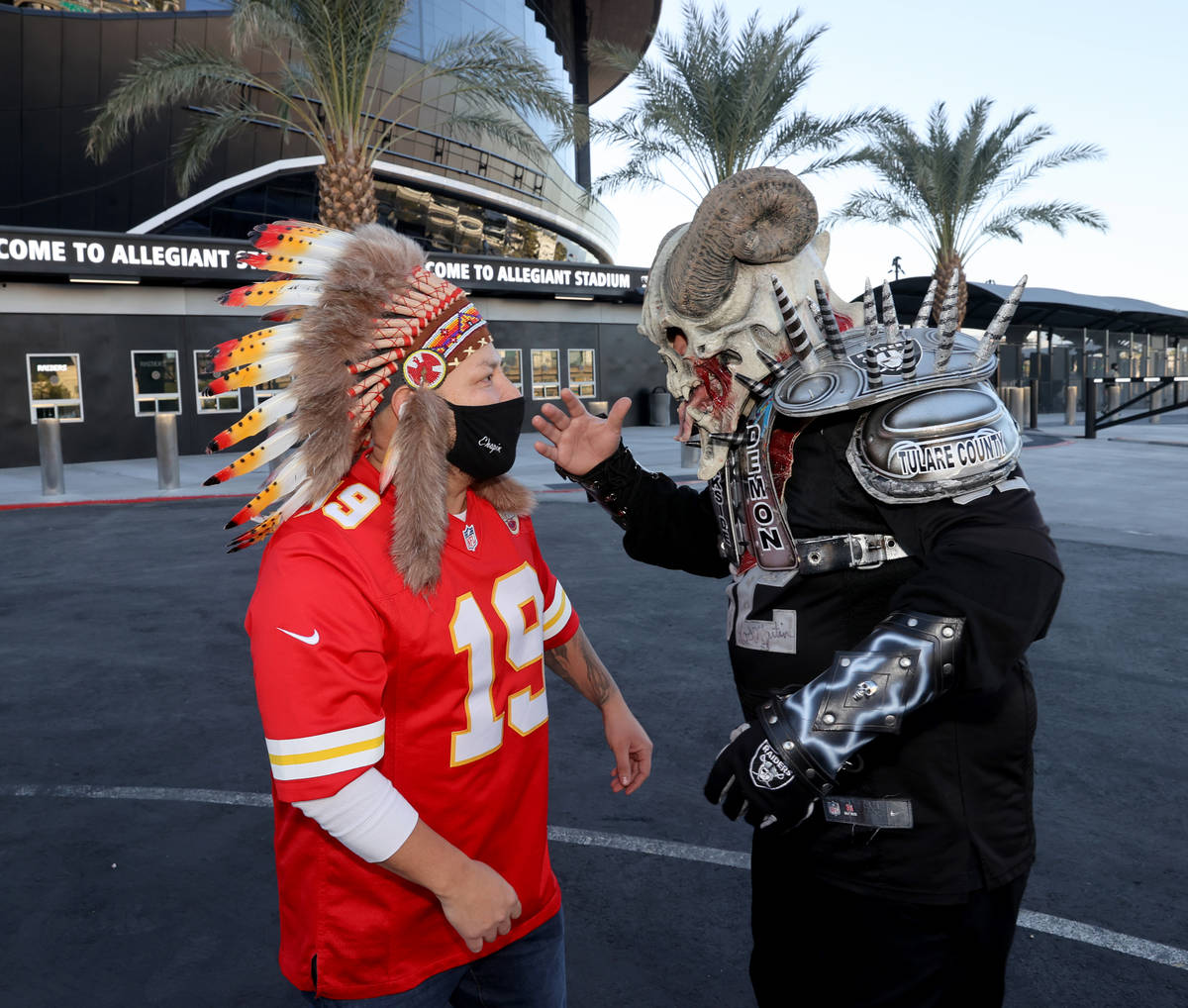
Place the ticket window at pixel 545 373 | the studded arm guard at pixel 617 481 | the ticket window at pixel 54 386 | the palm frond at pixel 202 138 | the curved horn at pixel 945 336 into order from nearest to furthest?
the curved horn at pixel 945 336 < the studded arm guard at pixel 617 481 < the palm frond at pixel 202 138 < the ticket window at pixel 54 386 < the ticket window at pixel 545 373

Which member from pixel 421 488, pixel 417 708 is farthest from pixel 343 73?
pixel 417 708

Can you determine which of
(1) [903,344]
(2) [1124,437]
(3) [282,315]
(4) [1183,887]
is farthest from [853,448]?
(2) [1124,437]

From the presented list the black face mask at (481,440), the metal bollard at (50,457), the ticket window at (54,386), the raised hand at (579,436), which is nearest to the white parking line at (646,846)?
the raised hand at (579,436)

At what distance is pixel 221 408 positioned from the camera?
22.7 m

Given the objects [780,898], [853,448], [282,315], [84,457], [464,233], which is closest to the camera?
[853,448]

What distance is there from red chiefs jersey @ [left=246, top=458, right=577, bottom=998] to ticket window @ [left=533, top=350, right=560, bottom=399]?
81.7 ft

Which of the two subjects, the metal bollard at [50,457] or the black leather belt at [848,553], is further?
the metal bollard at [50,457]

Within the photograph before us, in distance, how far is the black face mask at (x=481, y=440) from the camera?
2125mm

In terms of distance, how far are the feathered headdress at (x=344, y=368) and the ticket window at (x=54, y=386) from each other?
21.0 meters

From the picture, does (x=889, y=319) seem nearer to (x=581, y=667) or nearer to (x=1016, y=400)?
(x=581, y=667)

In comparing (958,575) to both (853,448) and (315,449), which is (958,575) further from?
(315,449)

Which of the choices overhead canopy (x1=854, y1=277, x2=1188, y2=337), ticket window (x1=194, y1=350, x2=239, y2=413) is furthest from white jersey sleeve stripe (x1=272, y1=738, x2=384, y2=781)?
overhead canopy (x1=854, y1=277, x2=1188, y2=337)

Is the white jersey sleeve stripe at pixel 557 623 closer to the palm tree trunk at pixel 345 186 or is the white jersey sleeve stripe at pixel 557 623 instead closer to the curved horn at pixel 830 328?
the curved horn at pixel 830 328

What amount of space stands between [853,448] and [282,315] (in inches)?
48.2
